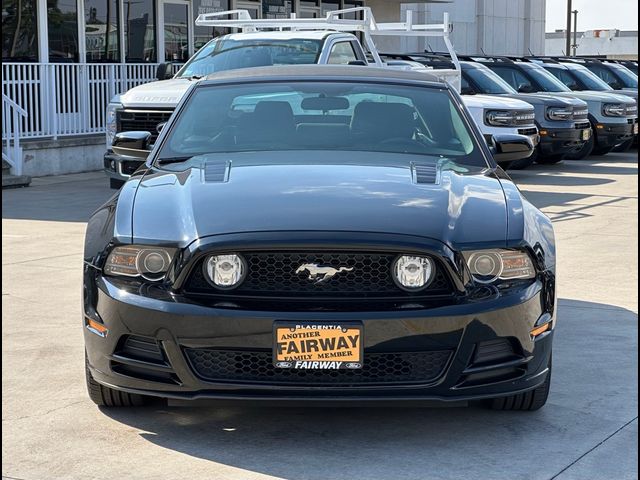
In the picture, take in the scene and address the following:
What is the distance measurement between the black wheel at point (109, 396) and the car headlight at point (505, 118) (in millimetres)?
12265

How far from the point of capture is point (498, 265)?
4.56 meters

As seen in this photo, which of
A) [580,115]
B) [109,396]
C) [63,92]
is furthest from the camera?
[580,115]

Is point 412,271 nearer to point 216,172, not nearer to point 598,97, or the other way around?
point 216,172

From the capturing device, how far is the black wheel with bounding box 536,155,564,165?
19609 millimetres

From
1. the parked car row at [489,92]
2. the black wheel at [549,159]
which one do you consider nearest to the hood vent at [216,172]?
the parked car row at [489,92]

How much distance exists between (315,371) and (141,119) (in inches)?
382

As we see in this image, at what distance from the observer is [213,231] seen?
4.46 m

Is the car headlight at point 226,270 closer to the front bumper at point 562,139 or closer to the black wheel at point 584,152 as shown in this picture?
the front bumper at point 562,139

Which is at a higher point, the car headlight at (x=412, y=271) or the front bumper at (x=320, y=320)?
the car headlight at (x=412, y=271)

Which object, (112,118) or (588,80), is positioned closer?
(112,118)

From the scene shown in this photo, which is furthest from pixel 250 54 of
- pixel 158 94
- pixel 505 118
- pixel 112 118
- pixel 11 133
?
pixel 505 118

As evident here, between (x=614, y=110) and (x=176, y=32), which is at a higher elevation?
(x=176, y=32)

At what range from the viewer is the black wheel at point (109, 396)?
4965 millimetres

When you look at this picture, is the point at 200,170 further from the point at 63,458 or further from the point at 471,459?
the point at 471,459
